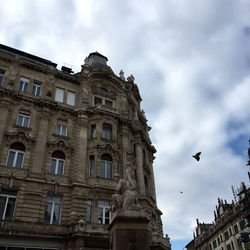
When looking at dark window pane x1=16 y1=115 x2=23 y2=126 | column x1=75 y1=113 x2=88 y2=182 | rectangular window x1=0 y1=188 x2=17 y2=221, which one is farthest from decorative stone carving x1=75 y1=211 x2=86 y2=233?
dark window pane x1=16 y1=115 x2=23 y2=126

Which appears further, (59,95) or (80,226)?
(59,95)

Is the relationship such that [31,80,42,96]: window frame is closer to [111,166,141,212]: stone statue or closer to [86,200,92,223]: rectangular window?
[86,200,92,223]: rectangular window

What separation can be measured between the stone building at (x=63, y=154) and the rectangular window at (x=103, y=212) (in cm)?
8

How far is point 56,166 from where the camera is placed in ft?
78.2

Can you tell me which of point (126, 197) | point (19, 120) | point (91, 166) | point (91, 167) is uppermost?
point (19, 120)

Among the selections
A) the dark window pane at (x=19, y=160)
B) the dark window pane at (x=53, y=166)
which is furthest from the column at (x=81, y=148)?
the dark window pane at (x=19, y=160)

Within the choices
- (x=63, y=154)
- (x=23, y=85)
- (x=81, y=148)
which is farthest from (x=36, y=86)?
(x=81, y=148)

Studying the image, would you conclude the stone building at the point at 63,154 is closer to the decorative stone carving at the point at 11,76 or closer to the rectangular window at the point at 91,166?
the decorative stone carving at the point at 11,76

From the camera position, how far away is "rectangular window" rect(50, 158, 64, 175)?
23.5m

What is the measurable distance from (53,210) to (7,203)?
3650 mm

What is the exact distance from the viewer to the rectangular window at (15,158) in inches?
871

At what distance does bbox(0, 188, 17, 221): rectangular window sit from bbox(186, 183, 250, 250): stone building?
3609 cm

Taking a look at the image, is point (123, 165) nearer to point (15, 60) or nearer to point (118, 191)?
point (118, 191)

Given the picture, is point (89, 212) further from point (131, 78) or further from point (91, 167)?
point (131, 78)
